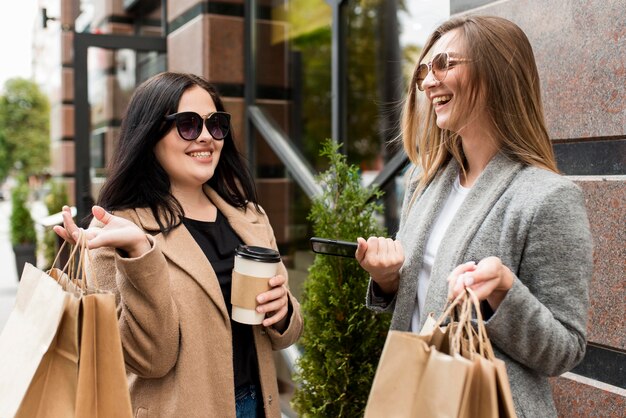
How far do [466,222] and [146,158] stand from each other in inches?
42.5

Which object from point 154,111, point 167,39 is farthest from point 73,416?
point 167,39

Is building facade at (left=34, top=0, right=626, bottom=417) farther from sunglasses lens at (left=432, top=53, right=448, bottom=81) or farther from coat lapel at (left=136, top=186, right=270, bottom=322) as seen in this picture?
coat lapel at (left=136, top=186, right=270, bottom=322)

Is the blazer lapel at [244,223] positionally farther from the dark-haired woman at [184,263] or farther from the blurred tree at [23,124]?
the blurred tree at [23,124]

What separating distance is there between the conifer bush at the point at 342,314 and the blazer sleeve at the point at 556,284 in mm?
1419

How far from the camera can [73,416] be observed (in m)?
1.60

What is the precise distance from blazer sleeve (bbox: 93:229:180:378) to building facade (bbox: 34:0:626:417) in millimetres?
1605

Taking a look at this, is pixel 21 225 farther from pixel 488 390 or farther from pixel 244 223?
pixel 488 390

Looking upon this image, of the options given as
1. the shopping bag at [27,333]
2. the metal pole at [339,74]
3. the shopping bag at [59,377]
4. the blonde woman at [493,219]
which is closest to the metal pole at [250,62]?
the metal pole at [339,74]

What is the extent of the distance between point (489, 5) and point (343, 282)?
1423 mm

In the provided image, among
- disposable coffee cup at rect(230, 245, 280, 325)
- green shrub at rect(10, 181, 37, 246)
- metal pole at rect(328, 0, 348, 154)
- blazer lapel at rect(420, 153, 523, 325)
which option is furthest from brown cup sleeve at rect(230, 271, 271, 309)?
green shrub at rect(10, 181, 37, 246)

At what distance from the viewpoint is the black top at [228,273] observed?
7.26ft

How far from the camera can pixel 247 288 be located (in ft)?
6.57

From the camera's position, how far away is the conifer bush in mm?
3096

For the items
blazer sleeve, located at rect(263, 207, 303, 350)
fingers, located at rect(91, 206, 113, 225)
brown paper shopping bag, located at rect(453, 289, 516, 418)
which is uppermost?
fingers, located at rect(91, 206, 113, 225)
